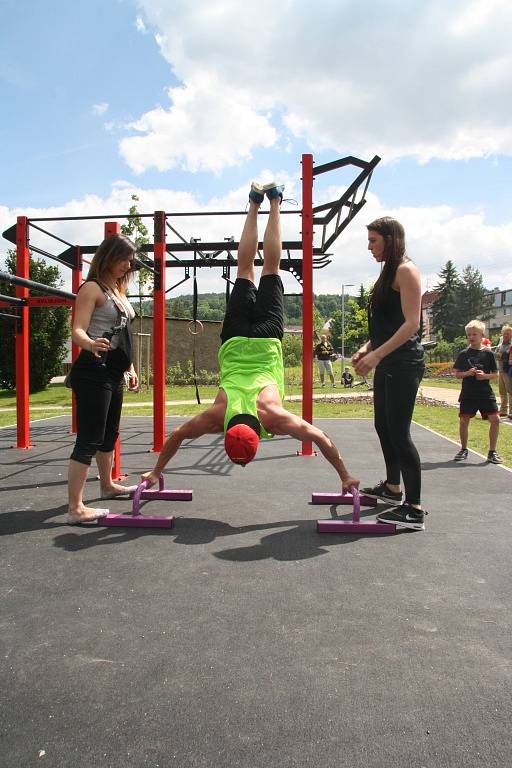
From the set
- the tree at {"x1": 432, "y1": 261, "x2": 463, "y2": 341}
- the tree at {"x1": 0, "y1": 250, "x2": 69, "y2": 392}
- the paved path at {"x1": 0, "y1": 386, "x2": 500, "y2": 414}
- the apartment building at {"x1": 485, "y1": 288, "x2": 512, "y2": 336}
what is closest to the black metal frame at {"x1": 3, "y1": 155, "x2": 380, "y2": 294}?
the paved path at {"x1": 0, "y1": 386, "x2": 500, "y2": 414}

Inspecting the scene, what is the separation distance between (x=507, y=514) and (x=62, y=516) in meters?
2.54

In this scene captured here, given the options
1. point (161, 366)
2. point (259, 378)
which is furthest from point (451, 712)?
point (161, 366)

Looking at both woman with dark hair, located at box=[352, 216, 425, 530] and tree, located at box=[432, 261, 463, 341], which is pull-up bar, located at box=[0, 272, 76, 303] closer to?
woman with dark hair, located at box=[352, 216, 425, 530]

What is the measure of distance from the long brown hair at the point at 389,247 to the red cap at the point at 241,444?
3.76 feet

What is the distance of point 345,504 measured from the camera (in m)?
→ 3.40

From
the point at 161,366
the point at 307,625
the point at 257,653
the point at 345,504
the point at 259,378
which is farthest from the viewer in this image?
the point at 161,366

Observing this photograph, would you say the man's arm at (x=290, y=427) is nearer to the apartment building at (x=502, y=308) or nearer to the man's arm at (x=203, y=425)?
the man's arm at (x=203, y=425)

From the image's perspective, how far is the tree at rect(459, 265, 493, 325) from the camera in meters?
50.5

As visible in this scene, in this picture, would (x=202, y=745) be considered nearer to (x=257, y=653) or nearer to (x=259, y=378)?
(x=257, y=653)

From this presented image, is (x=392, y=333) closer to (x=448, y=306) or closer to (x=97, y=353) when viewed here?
(x=97, y=353)

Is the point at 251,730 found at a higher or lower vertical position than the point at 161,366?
lower

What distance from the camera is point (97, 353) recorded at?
9.06 ft

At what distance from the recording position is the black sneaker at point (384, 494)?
3.37 m

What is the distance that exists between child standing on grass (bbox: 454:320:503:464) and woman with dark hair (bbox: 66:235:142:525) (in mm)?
3353
